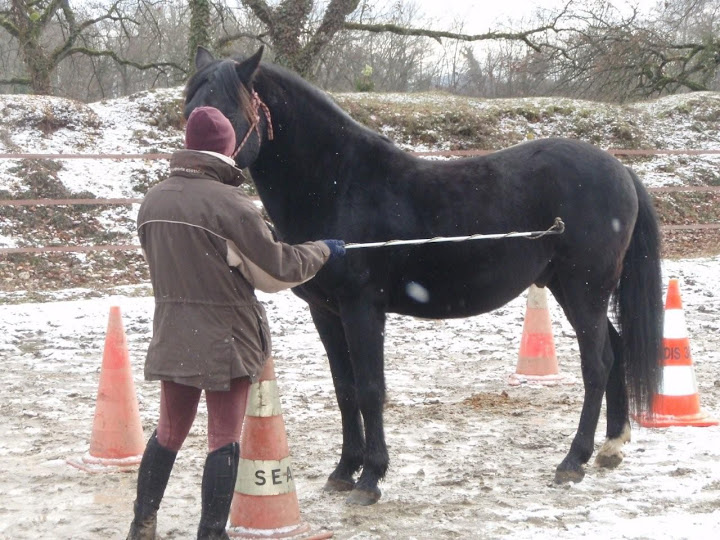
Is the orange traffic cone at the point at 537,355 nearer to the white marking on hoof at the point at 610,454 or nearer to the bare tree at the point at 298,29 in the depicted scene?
the white marking on hoof at the point at 610,454

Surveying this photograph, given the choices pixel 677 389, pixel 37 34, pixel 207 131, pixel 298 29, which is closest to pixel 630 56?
pixel 298 29

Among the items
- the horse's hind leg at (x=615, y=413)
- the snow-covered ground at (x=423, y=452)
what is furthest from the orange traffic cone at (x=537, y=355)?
the horse's hind leg at (x=615, y=413)

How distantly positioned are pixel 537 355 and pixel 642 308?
1629 mm

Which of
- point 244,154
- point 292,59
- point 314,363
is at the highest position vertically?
point 292,59

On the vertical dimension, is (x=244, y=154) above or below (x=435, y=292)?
above

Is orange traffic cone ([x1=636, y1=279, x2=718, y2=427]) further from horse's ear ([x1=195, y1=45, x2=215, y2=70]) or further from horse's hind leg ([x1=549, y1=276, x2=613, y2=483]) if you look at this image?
horse's ear ([x1=195, y1=45, x2=215, y2=70])

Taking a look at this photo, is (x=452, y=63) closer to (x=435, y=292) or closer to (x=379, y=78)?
(x=379, y=78)

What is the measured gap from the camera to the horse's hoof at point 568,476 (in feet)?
12.1

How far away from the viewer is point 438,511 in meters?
3.33

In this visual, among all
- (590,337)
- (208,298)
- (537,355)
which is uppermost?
(208,298)

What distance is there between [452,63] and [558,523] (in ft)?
93.2

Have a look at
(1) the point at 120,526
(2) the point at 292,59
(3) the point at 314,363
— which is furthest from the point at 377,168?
(2) the point at 292,59

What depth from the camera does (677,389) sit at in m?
4.51

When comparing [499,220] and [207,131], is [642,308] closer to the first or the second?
[499,220]
